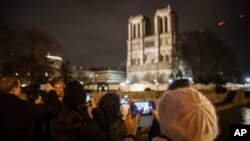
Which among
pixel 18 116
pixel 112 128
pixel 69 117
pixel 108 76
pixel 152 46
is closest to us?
pixel 112 128

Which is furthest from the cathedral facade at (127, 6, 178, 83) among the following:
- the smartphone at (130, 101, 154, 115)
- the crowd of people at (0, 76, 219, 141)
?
the crowd of people at (0, 76, 219, 141)

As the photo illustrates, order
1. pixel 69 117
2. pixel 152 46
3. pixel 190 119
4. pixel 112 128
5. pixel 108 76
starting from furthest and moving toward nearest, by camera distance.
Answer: pixel 108 76 → pixel 152 46 → pixel 69 117 → pixel 112 128 → pixel 190 119

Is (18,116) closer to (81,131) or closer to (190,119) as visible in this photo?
(81,131)

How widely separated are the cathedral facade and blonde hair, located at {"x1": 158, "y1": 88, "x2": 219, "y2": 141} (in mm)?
75327

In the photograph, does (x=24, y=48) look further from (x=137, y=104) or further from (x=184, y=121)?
(x=184, y=121)

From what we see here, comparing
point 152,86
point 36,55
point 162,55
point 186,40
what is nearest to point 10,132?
point 36,55

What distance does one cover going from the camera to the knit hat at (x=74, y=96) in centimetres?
361

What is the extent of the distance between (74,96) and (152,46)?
8503 cm

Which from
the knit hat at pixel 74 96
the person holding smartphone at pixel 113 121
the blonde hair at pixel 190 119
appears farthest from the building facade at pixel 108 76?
the blonde hair at pixel 190 119

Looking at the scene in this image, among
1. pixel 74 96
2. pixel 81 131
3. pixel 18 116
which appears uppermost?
pixel 74 96

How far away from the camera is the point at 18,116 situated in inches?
151

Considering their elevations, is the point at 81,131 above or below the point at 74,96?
below

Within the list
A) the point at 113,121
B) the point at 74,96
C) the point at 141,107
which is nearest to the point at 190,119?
the point at 113,121

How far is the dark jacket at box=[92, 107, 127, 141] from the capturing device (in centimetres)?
331
